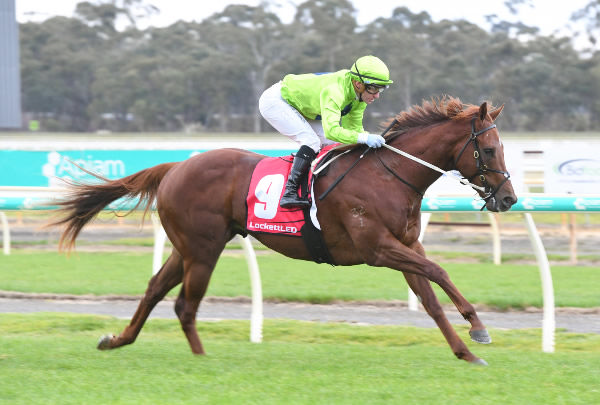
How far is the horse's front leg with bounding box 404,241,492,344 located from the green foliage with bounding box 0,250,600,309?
7.49 ft

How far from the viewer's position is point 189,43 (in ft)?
111

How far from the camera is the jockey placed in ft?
15.3

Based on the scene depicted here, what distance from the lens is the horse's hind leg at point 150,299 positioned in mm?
5035

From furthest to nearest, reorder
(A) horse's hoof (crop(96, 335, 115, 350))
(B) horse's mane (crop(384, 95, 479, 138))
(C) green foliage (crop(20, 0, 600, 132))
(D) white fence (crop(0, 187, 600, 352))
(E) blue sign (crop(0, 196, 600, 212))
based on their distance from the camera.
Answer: (C) green foliage (crop(20, 0, 600, 132)), (E) blue sign (crop(0, 196, 600, 212)), (D) white fence (crop(0, 187, 600, 352)), (A) horse's hoof (crop(96, 335, 115, 350)), (B) horse's mane (crop(384, 95, 479, 138))

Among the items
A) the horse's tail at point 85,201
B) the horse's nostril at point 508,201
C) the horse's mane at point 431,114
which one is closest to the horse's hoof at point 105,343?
the horse's tail at point 85,201

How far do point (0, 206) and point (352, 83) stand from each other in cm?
350

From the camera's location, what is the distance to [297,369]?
14.3 ft

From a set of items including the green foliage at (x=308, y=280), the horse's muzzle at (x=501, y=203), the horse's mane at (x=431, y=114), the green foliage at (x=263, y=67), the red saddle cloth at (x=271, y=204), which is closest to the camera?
the horse's muzzle at (x=501, y=203)

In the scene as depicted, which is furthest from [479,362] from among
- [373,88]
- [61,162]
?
[61,162]

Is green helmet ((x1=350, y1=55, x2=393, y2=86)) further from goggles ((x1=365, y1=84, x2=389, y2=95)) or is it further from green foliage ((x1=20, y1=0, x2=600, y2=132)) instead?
green foliage ((x1=20, y1=0, x2=600, y2=132))

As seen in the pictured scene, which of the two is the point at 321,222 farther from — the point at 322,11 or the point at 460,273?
the point at 322,11

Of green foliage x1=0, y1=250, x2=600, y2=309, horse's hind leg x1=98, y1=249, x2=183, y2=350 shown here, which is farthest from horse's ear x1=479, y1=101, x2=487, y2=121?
green foliage x1=0, y1=250, x2=600, y2=309

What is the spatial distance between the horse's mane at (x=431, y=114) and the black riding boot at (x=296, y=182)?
1.76 ft

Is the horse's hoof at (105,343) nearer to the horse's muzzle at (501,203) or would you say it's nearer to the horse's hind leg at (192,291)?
the horse's hind leg at (192,291)
